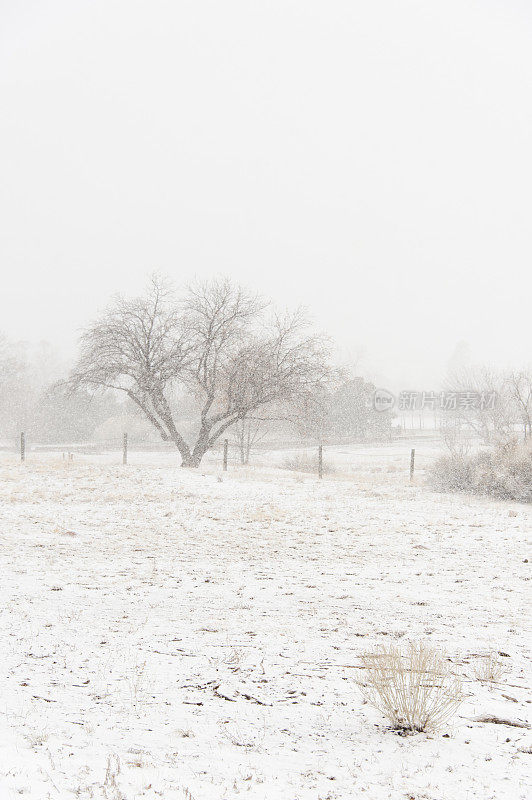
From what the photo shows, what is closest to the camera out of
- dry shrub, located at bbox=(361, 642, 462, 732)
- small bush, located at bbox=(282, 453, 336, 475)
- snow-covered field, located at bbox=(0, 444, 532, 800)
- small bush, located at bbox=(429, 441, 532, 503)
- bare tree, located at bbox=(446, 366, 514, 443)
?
snow-covered field, located at bbox=(0, 444, 532, 800)

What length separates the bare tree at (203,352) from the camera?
24.0 meters

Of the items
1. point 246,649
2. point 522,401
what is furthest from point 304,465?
point 246,649

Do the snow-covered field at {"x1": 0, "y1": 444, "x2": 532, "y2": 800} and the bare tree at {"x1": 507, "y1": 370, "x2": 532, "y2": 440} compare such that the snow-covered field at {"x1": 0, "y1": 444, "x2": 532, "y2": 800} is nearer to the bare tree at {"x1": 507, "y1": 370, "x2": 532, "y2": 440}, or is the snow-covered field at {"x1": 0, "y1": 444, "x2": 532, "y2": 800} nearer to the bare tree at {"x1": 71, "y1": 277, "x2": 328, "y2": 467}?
the bare tree at {"x1": 71, "y1": 277, "x2": 328, "y2": 467}

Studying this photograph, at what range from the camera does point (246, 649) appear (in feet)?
16.6

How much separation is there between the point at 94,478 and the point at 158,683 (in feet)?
46.8

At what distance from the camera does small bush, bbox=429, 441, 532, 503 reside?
52.4ft

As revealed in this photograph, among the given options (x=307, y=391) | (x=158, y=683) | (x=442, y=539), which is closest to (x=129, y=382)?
(x=307, y=391)

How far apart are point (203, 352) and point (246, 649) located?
20.4 metres

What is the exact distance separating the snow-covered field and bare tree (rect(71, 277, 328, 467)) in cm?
1225

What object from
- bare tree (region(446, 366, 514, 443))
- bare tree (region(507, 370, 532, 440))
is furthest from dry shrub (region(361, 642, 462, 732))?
bare tree (region(446, 366, 514, 443))

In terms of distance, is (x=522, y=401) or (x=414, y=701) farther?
(x=522, y=401)

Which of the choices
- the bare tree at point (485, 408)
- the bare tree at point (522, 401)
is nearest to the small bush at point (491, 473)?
the bare tree at point (522, 401)

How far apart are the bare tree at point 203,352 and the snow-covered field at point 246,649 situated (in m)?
12.3

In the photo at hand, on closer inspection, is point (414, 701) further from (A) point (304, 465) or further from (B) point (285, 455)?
(B) point (285, 455)
